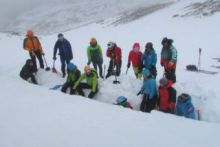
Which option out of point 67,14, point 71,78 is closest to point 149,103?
point 71,78

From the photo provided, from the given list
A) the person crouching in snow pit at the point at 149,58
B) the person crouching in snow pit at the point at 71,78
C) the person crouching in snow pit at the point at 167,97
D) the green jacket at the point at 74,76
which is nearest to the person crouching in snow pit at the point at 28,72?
the person crouching in snow pit at the point at 71,78

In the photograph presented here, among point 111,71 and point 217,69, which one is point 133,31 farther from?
point 111,71

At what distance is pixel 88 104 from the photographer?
8836 millimetres

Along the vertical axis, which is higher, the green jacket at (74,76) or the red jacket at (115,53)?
the red jacket at (115,53)

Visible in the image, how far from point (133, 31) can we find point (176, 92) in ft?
69.3

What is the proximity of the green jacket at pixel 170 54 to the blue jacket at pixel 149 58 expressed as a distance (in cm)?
35

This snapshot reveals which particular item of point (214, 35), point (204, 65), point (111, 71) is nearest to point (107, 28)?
point (214, 35)

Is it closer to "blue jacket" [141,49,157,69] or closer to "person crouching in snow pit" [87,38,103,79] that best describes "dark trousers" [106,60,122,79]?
"person crouching in snow pit" [87,38,103,79]

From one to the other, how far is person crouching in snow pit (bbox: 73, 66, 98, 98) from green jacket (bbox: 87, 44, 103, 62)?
1.57 m

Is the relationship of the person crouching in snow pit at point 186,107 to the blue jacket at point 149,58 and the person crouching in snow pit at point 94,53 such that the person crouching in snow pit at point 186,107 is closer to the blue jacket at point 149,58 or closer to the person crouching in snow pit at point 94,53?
the blue jacket at point 149,58

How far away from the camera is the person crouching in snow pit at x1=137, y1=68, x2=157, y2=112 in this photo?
10.0 meters

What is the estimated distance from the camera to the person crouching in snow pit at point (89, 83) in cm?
1112

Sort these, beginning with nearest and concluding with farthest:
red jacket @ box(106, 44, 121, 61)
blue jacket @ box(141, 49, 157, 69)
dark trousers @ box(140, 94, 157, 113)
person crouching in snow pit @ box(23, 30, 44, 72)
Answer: dark trousers @ box(140, 94, 157, 113) < blue jacket @ box(141, 49, 157, 69) < red jacket @ box(106, 44, 121, 61) < person crouching in snow pit @ box(23, 30, 44, 72)

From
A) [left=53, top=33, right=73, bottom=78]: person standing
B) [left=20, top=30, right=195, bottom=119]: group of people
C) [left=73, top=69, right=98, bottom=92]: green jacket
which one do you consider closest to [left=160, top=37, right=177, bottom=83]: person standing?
[left=20, top=30, right=195, bottom=119]: group of people
